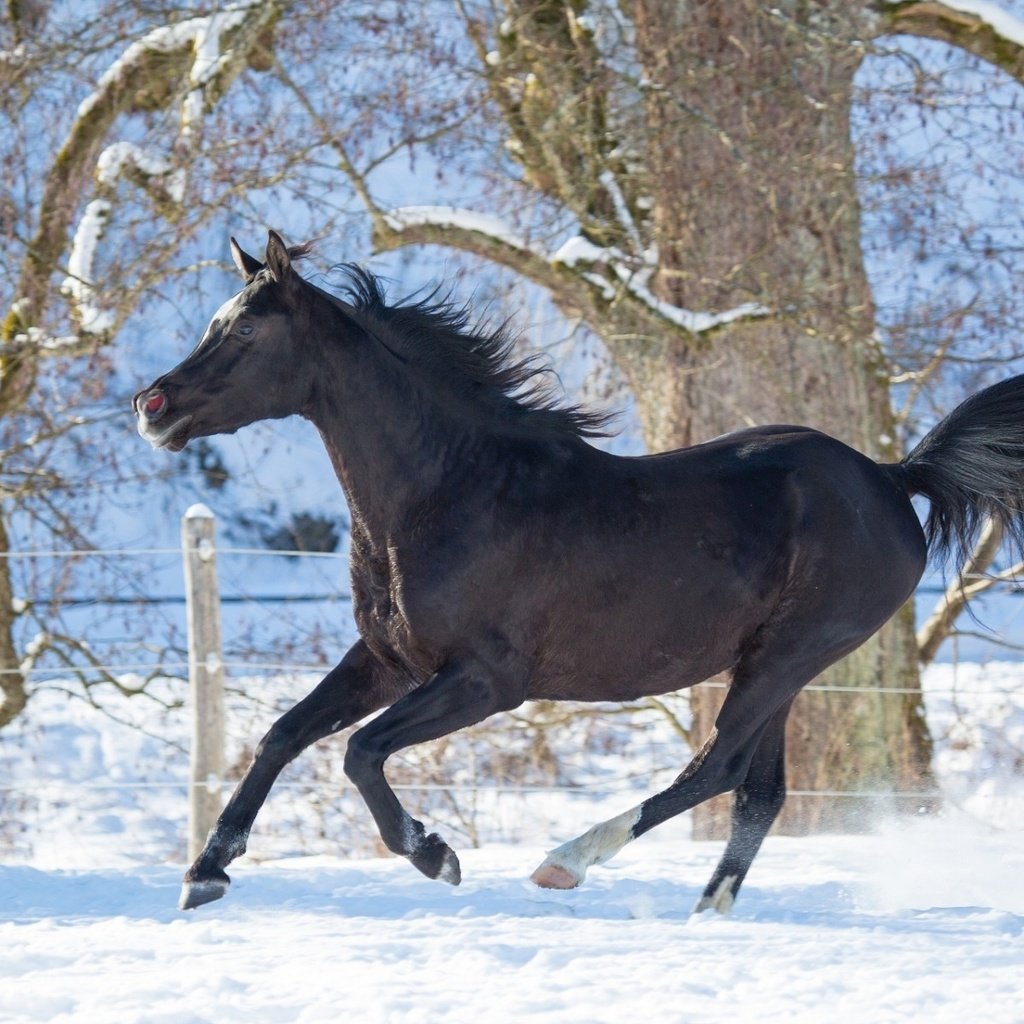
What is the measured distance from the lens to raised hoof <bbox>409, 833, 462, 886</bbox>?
386 cm

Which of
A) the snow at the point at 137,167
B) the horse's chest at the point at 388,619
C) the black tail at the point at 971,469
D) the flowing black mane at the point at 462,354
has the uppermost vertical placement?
the snow at the point at 137,167

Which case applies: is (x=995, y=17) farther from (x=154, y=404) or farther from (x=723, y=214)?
(x=154, y=404)

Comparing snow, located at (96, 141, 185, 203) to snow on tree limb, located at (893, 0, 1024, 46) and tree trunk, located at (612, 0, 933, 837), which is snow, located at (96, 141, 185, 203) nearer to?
tree trunk, located at (612, 0, 933, 837)

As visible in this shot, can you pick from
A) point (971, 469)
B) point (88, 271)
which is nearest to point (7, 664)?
point (88, 271)

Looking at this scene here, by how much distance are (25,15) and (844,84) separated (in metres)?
4.70

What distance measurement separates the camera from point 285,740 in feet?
13.0

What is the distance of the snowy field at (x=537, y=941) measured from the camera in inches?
114

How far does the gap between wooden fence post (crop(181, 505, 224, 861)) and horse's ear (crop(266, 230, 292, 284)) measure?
2466mm

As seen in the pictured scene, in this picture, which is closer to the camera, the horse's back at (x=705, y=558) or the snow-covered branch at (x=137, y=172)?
the horse's back at (x=705, y=558)

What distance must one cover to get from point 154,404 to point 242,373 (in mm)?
251

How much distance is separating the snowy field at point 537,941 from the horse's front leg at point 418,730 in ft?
0.62

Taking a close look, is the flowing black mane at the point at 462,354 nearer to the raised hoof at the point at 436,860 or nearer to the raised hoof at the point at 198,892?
the raised hoof at the point at 436,860

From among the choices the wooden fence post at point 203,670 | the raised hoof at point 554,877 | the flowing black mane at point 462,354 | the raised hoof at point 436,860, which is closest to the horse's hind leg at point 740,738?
the raised hoof at point 554,877

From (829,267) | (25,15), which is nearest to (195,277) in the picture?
(25,15)
